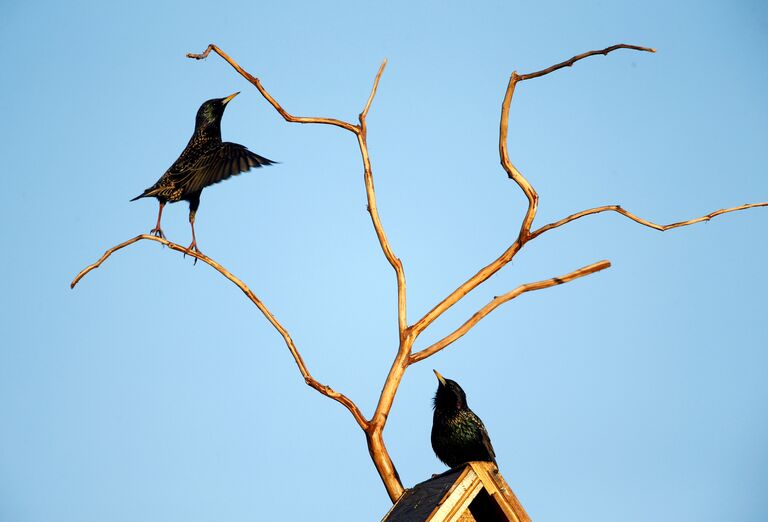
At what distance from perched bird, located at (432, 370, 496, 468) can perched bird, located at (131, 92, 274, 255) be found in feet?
7.74

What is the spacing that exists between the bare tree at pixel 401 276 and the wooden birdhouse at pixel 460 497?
0.72m

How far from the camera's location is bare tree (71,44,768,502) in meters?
→ 4.81

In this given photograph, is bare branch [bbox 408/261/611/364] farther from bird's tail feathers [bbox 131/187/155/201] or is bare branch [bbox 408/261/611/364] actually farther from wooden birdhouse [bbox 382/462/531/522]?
bird's tail feathers [bbox 131/187/155/201]

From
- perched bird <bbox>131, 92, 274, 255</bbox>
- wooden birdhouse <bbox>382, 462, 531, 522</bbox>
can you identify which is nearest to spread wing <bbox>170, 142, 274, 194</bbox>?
perched bird <bbox>131, 92, 274, 255</bbox>

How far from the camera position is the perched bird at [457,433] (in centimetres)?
632

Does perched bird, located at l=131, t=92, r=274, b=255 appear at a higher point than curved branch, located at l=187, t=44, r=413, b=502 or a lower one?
higher

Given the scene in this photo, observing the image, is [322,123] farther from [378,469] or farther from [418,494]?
[418,494]

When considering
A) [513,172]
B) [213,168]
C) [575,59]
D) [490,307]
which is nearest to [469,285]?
[490,307]

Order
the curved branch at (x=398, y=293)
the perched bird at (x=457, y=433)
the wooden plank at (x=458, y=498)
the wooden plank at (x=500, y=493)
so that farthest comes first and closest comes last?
the perched bird at (x=457, y=433) → the curved branch at (x=398, y=293) → the wooden plank at (x=500, y=493) → the wooden plank at (x=458, y=498)

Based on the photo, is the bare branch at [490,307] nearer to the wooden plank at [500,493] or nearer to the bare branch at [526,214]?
the bare branch at [526,214]

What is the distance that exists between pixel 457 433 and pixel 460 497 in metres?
2.60

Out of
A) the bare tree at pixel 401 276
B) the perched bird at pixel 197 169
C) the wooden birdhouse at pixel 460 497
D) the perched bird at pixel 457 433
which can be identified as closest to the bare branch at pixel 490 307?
the bare tree at pixel 401 276

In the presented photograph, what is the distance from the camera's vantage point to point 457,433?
6.34m

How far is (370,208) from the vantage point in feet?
17.5
